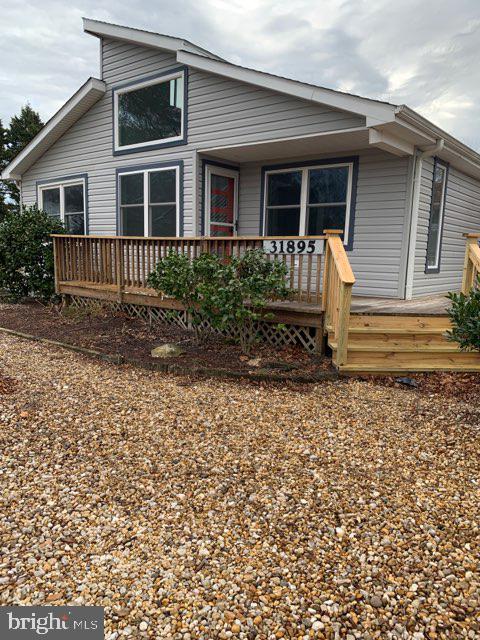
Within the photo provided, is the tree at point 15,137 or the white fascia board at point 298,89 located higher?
the tree at point 15,137

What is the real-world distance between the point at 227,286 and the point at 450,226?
5388 millimetres

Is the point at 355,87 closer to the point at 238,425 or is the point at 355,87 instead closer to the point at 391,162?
the point at 391,162

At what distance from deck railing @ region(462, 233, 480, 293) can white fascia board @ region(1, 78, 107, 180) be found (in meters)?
7.97

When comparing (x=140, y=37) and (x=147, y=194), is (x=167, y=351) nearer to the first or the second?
(x=147, y=194)

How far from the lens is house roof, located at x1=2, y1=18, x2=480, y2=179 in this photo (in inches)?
229

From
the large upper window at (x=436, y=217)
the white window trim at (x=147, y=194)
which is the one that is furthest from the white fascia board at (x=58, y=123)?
the large upper window at (x=436, y=217)

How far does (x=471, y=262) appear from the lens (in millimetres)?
5617

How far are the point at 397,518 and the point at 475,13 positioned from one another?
12.9 metres

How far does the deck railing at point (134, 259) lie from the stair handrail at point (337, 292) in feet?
0.49

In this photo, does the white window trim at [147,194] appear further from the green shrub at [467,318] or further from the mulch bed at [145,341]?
the green shrub at [467,318]

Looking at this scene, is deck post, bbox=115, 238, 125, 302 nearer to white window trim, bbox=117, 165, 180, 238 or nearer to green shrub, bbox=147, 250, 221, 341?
white window trim, bbox=117, 165, 180, 238

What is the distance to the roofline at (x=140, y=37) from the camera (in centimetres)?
796

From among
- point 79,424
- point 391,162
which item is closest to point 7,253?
point 79,424

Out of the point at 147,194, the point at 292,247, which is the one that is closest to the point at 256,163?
the point at 147,194
